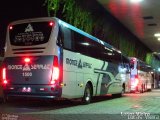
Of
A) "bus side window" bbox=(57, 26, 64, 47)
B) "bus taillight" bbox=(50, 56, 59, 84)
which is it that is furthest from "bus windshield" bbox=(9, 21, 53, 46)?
"bus taillight" bbox=(50, 56, 59, 84)

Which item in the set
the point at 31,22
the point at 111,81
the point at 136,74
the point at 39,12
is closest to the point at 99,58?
the point at 111,81

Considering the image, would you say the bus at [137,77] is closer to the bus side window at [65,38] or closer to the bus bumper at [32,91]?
the bus side window at [65,38]

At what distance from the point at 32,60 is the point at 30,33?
1108 mm

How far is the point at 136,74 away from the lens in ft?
104

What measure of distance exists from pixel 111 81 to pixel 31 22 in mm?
8090

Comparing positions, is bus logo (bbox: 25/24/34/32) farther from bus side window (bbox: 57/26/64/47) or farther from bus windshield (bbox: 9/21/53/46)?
bus side window (bbox: 57/26/64/47)

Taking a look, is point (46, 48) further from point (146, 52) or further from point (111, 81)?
point (146, 52)

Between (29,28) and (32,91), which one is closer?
(32,91)

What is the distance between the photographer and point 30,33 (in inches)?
571

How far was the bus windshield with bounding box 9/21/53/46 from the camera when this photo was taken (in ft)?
46.7

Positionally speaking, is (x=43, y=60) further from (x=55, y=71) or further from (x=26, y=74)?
(x=26, y=74)

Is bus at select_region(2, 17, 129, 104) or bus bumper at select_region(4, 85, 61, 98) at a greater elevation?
bus at select_region(2, 17, 129, 104)

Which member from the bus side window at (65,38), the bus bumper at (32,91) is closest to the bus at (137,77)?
the bus side window at (65,38)

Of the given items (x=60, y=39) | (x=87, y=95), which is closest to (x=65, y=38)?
(x=60, y=39)
